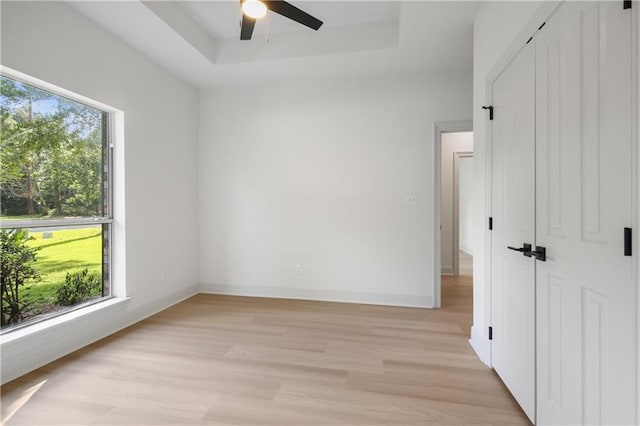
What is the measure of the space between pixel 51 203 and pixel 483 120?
12.1 feet

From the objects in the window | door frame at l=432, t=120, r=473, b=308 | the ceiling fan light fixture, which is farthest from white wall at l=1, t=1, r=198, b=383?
door frame at l=432, t=120, r=473, b=308

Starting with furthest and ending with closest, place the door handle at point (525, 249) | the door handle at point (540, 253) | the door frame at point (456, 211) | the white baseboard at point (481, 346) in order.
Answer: the door frame at point (456, 211), the white baseboard at point (481, 346), the door handle at point (525, 249), the door handle at point (540, 253)

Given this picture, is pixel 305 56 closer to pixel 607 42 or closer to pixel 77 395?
pixel 607 42

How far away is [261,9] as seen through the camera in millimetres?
1927

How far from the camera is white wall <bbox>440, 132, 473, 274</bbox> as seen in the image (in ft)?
16.9

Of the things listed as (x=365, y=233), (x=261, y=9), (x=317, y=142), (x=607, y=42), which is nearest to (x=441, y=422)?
(x=607, y=42)

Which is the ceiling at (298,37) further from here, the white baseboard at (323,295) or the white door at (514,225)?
the white baseboard at (323,295)

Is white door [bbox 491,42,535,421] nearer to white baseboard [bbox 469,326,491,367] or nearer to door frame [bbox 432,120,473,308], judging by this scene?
white baseboard [bbox 469,326,491,367]

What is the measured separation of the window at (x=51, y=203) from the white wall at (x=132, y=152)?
7.3 inches

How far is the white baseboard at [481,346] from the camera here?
2.22 meters

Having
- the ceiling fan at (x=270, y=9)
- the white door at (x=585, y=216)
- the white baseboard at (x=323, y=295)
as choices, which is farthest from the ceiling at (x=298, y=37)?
the white baseboard at (x=323, y=295)

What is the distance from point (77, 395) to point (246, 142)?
123 inches

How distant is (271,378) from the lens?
81.6 inches

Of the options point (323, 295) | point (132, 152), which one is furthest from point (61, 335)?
point (323, 295)
